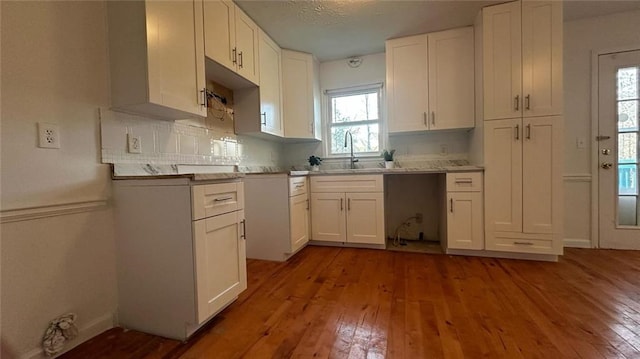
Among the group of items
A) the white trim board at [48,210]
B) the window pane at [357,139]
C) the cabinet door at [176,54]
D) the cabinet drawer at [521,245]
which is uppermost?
the cabinet door at [176,54]

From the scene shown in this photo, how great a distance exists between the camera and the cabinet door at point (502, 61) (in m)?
2.38

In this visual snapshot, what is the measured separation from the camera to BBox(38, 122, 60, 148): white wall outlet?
122 centimetres

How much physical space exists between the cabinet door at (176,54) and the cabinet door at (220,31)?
0.08 m

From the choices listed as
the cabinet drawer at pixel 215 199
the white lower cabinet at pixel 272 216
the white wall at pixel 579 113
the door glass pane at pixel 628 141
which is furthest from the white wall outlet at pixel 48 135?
the door glass pane at pixel 628 141

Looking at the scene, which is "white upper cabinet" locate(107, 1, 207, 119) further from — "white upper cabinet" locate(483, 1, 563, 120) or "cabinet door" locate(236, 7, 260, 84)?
"white upper cabinet" locate(483, 1, 563, 120)

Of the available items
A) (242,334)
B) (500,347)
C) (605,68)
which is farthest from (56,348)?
(605,68)

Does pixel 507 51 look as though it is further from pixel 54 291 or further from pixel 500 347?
pixel 54 291

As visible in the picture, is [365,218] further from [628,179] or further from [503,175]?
[628,179]

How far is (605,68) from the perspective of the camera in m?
2.69

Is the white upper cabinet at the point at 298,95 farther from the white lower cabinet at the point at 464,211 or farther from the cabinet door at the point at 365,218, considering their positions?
the white lower cabinet at the point at 464,211

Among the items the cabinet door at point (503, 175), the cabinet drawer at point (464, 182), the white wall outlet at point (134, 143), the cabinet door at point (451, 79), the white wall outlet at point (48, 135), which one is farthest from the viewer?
the cabinet door at point (451, 79)

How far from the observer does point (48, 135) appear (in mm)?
1252

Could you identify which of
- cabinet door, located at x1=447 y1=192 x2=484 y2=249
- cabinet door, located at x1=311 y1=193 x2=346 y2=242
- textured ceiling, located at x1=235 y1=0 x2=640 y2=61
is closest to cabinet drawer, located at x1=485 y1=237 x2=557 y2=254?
cabinet door, located at x1=447 y1=192 x2=484 y2=249

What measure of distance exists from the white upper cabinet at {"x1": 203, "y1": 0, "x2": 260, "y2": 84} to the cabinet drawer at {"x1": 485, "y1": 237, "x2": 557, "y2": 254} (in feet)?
9.14
